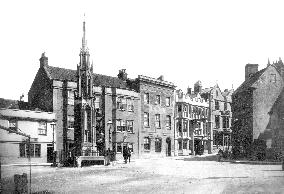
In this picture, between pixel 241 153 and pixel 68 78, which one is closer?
pixel 241 153

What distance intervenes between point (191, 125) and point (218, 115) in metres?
8.44

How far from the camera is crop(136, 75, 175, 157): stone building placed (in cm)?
4650

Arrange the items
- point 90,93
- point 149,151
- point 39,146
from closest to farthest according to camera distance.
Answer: point 90,93
point 39,146
point 149,151

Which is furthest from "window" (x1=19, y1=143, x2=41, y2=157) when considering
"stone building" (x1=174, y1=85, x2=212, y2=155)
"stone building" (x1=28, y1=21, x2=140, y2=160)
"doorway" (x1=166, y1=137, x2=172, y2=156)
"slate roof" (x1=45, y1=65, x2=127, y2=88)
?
"stone building" (x1=174, y1=85, x2=212, y2=155)

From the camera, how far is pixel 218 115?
205 feet

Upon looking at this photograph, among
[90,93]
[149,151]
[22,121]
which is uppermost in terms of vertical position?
[90,93]

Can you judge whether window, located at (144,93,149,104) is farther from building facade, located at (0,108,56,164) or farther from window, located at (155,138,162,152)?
building facade, located at (0,108,56,164)

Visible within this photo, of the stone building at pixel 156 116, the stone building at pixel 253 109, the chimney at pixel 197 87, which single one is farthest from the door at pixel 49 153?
the chimney at pixel 197 87

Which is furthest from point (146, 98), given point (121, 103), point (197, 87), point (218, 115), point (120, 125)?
point (218, 115)

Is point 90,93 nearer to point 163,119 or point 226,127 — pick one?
point 163,119

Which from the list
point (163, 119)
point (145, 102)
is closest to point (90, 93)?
point (145, 102)

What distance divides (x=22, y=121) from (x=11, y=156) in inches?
131

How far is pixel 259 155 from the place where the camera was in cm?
3067

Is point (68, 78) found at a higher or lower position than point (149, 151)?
higher
